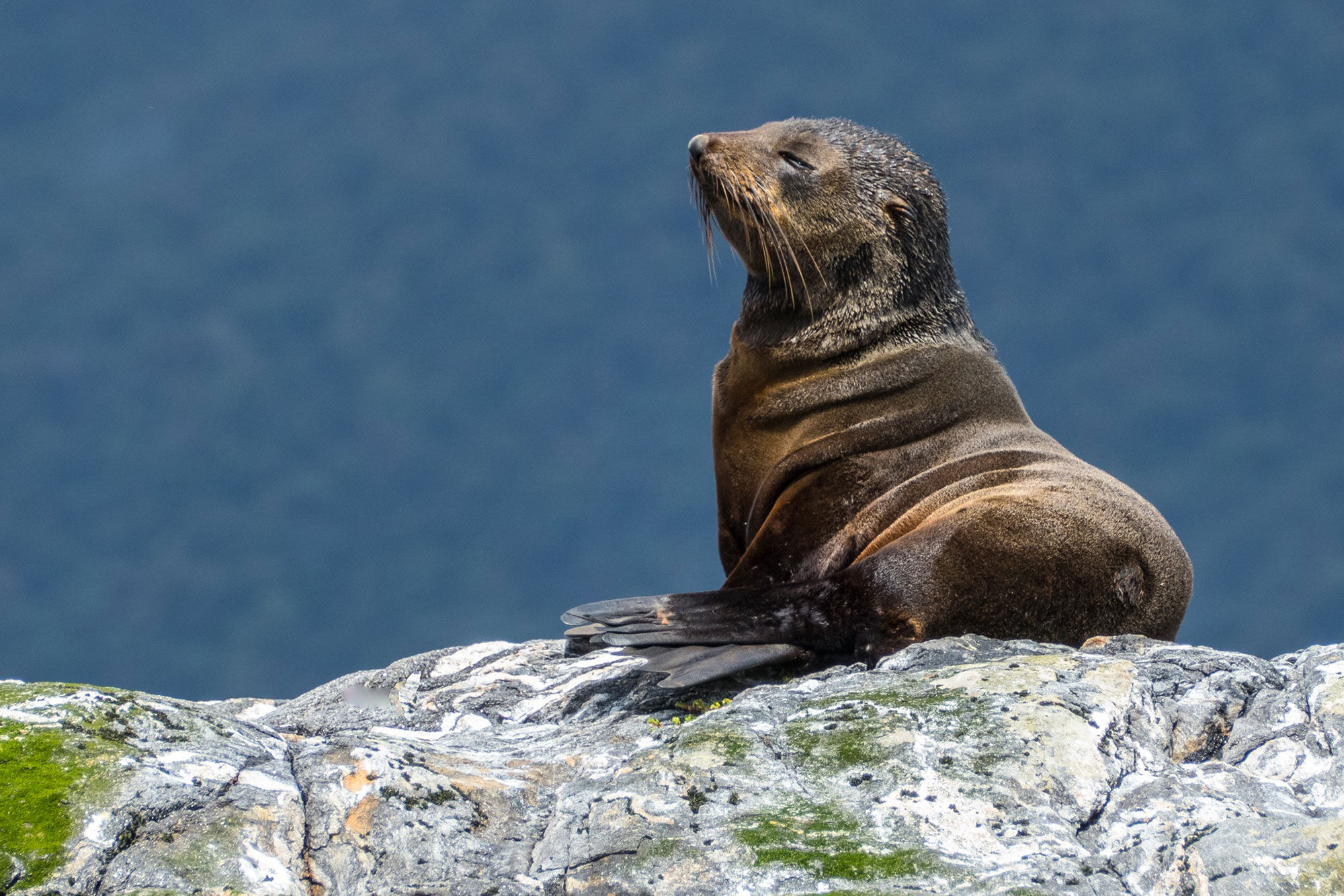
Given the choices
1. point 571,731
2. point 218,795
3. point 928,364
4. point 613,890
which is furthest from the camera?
point 928,364

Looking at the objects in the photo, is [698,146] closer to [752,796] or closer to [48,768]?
[752,796]

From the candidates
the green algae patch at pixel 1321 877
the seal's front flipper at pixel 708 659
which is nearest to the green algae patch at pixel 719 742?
the seal's front flipper at pixel 708 659

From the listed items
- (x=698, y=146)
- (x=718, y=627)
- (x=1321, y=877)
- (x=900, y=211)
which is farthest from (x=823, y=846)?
(x=698, y=146)

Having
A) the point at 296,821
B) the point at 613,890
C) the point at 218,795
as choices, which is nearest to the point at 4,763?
the point at 218,795

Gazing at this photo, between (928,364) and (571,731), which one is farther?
(928,364)

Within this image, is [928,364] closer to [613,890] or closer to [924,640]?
[924,640]

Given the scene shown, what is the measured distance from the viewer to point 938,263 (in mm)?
5930

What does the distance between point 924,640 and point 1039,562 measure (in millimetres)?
567

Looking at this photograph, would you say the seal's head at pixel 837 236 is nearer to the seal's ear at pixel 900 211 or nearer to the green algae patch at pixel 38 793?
the seal's ear at pixel 900 211

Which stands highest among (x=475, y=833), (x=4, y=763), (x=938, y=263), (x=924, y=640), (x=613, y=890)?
(x=938, y=263)

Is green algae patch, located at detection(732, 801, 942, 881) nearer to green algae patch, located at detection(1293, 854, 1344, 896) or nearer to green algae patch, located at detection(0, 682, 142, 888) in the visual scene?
green algae patch, located at detection(1293, 854, 1344, 896)

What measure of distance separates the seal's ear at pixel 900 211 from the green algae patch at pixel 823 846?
141 inches

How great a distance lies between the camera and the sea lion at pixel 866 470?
451cm

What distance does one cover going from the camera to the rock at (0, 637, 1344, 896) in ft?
8.45
